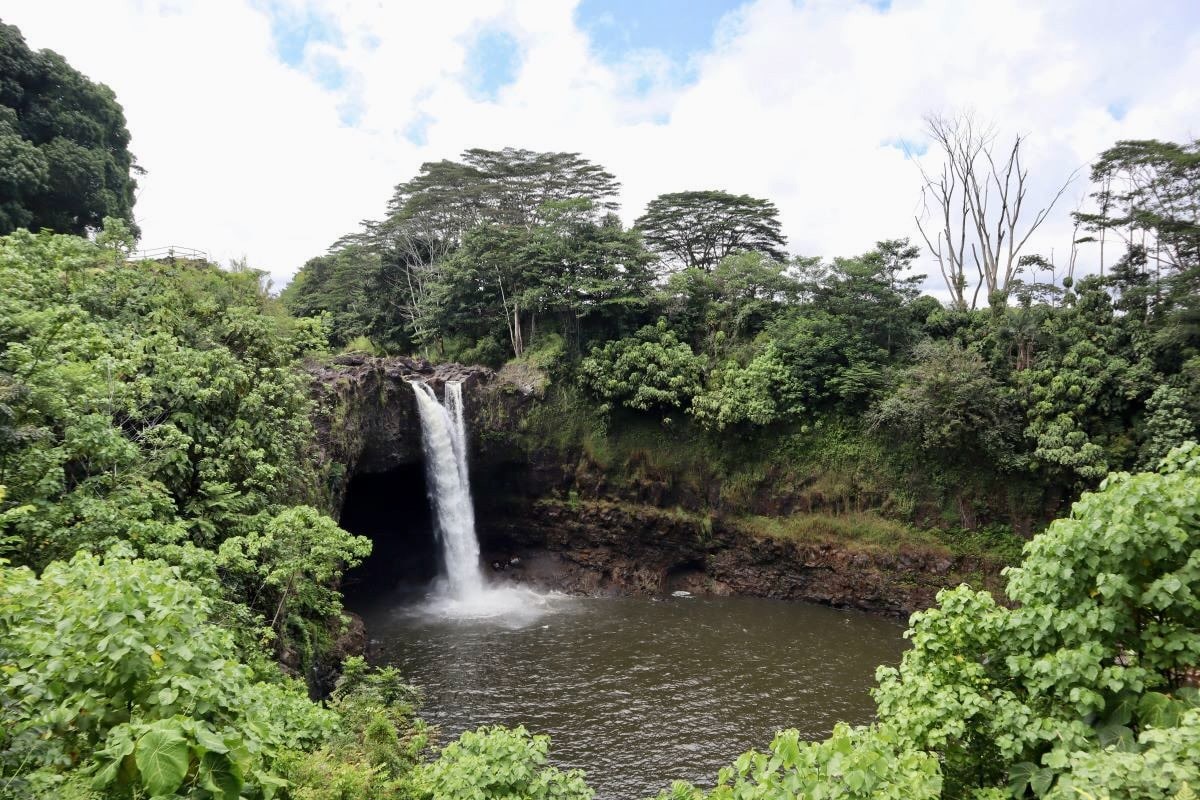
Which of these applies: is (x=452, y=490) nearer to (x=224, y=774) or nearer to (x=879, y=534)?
(x=879, y=534)

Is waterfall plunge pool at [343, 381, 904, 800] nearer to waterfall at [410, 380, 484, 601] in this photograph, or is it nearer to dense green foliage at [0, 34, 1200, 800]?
waterfall at [410, 380, 484, 601]

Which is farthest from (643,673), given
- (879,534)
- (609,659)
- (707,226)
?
(707,226)

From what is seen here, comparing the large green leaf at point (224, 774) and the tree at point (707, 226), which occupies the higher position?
the tree at point (707, 226)

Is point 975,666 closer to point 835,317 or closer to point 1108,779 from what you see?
point 1108,779

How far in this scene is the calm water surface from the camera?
1137 centimetres

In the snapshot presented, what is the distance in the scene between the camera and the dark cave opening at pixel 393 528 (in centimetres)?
2156

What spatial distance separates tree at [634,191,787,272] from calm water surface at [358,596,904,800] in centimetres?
1577

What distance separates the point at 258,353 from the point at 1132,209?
2363 cm

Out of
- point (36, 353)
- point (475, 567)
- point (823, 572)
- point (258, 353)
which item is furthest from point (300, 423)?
point (823, 572)

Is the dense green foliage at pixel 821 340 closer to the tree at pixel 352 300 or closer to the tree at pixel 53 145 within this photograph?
the tree at pixel 352 300

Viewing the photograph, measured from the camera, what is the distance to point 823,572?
65.6 ft

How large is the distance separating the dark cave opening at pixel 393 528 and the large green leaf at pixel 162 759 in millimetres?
18718

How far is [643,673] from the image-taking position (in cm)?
1438

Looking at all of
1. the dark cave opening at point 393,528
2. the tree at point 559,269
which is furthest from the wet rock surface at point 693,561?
the tree at point 559,269
